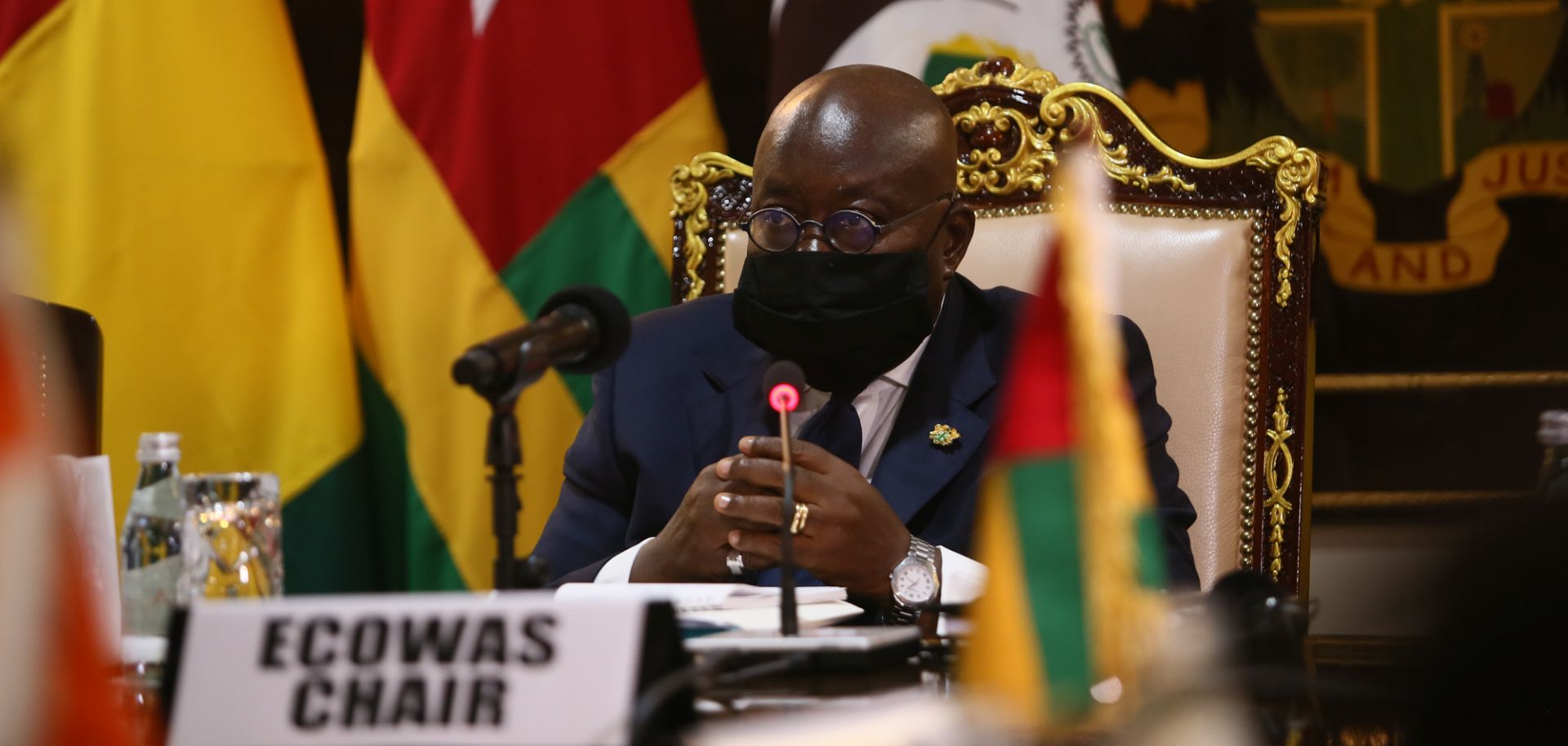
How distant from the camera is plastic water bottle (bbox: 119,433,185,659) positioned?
4.46 ft

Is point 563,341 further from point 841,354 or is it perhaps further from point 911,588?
point 841,354

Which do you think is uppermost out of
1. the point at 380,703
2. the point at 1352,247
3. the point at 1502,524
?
the point at 1352,247

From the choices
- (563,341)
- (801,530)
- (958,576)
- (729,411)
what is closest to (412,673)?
(563,341)

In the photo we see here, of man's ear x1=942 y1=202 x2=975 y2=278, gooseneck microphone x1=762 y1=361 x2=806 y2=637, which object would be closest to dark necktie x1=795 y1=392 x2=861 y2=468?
man's ear x1=942 y1=202 x2=975 y2=278

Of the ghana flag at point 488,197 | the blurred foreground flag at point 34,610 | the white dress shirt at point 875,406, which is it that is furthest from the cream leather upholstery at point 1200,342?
the blurred foreground flag at point 34,610

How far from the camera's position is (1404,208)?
Answer: 7.66ft

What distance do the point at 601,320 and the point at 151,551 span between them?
0.59 m

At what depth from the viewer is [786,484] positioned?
118cm

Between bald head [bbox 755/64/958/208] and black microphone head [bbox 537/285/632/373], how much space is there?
0.91 m

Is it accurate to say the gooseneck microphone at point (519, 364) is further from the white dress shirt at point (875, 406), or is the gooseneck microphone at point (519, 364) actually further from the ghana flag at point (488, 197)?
the ghana flag at point (488, 197)

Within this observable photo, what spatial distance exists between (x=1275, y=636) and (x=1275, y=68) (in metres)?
1.64

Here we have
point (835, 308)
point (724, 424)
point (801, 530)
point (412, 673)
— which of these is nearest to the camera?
point (412, 673)

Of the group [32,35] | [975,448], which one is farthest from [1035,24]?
[32,35]

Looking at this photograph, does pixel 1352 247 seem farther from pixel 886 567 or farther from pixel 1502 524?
pixel 1502 524
